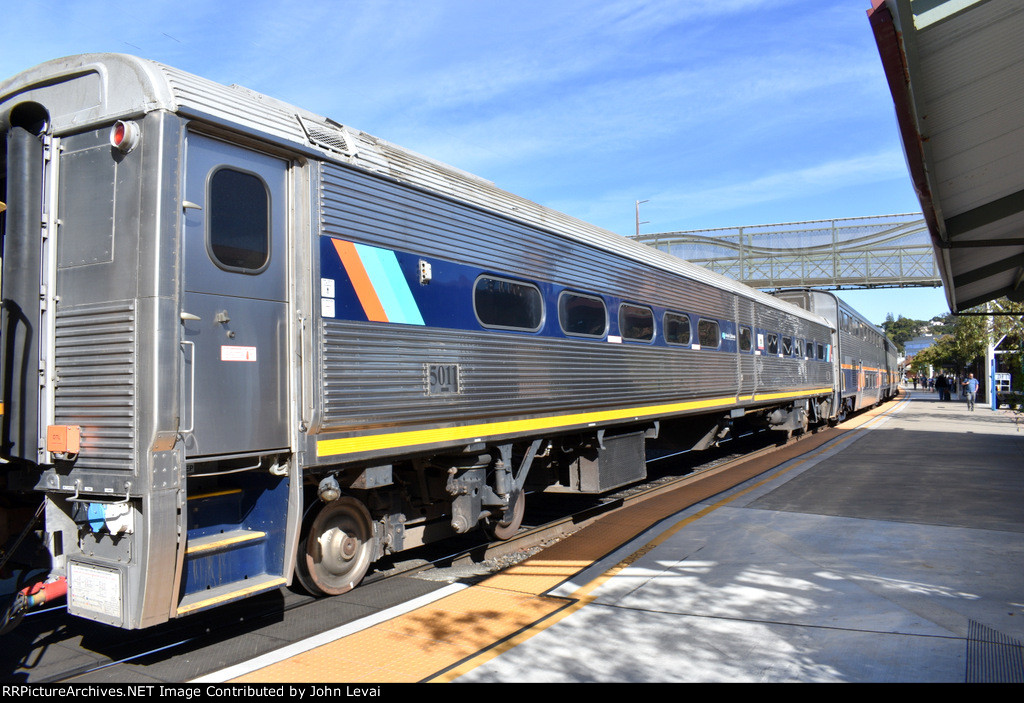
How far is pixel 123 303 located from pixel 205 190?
2.55ft

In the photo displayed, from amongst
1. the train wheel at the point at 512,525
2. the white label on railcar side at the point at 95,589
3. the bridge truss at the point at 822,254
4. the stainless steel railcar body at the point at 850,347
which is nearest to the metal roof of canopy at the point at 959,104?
the train wheel at the point at 512,525

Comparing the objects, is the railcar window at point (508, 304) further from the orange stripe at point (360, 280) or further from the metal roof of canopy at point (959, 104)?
the metal roof of canopy at point (959, 104)

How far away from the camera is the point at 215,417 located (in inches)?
158

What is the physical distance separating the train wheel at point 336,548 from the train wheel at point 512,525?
1689 mm

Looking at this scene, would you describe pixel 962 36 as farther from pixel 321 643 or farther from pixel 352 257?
pixel 321 643

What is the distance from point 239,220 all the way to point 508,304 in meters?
2.67

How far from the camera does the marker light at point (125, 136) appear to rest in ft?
12.9

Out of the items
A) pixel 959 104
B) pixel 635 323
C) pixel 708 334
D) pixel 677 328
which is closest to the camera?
pixel 959 104

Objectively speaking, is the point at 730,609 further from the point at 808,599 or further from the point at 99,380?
the point at 99,380

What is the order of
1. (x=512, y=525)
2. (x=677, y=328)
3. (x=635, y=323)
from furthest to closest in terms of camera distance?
(x=677, y=328), (x=635, y=323), (x=512, y=525)

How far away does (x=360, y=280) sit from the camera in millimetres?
4844

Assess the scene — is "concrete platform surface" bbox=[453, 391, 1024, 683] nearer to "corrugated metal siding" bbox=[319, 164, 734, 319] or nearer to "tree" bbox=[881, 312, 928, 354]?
"corrugated metal siding" bbox=[319, 164, 734, 319]

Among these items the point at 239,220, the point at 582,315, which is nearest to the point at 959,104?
the point at 582,315
